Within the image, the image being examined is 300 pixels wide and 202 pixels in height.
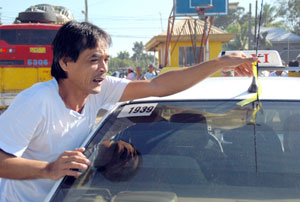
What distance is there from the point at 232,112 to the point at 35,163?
106 centimetres

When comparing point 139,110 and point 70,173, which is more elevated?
point 139,110

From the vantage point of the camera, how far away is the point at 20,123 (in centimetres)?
166

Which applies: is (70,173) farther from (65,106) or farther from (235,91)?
(235,91)

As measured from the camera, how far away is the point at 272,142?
2.13 meters

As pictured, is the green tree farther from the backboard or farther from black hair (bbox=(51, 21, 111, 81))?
black hair (bbox=(51, 21, 111, 81))

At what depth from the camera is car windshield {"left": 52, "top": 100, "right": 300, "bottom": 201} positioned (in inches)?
70.9

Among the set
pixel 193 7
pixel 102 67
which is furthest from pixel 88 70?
pixel 193 7

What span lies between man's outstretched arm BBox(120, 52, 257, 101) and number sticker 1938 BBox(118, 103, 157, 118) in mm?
78

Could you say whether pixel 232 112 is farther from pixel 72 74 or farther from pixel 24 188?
pixel 24 188

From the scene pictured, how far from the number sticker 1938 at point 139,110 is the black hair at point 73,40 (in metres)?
0.44

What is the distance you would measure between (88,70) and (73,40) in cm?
15

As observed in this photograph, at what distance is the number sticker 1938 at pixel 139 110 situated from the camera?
2.23m

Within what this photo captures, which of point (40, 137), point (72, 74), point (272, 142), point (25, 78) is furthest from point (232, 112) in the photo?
point (25, 78)

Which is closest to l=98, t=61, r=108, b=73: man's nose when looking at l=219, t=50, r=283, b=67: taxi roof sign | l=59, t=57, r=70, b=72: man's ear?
l=59, t=57, r=70, b=72: man's ear
